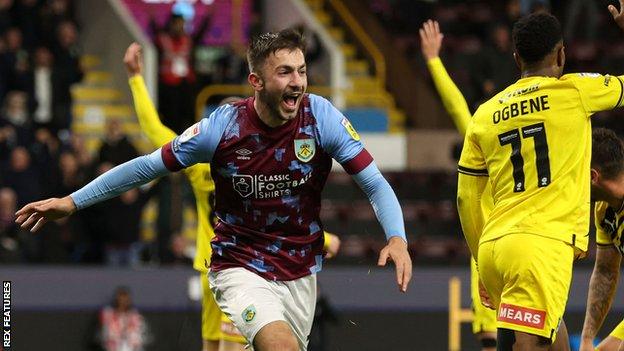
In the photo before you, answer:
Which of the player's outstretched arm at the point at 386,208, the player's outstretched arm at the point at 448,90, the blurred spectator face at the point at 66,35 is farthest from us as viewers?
the blurred spectator face at the point at 66,35

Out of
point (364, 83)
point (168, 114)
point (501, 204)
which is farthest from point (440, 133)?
point (501, 204)

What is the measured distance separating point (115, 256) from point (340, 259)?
2640 millimetres

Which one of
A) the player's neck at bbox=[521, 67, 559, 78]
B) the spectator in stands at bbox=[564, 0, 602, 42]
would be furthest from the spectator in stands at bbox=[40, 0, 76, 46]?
the player's neck at bbox=[521, 67, 559, 78]

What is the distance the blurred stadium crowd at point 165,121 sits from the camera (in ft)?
50.1

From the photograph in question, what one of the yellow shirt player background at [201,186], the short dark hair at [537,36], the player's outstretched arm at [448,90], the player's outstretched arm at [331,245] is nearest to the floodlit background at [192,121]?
the player's outstretched arm at [331,245]

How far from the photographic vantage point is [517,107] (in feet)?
24.1

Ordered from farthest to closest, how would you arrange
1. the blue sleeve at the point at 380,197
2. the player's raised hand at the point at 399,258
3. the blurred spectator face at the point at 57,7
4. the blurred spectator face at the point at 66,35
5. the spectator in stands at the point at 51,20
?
the blurred spectator face at the point at 57,7 → the spectator in stands at the point at 51,20 → the blurred spectator face at the point at 66,35 → the blue sleeve at the point at 380,197 → the player's raised hand at the point at 399,258

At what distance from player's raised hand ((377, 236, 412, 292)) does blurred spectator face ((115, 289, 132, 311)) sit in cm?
742

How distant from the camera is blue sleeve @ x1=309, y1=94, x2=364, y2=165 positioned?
7422 mm

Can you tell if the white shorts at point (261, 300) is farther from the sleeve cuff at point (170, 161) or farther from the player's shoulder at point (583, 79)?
the player's shoulder at point (583, 79)

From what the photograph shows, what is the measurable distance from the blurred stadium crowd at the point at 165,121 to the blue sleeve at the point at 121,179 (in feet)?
18.9

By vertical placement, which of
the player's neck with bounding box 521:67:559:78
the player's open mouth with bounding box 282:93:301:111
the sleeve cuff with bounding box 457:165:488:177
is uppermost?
the player's neck with bounding box 521:67:559:78

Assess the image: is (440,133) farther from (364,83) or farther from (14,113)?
(14,113)

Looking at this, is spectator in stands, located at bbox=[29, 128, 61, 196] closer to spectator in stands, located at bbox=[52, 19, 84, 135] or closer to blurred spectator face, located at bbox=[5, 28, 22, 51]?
spectator in stands, located at bbox=[52, 19, 84, 135]
